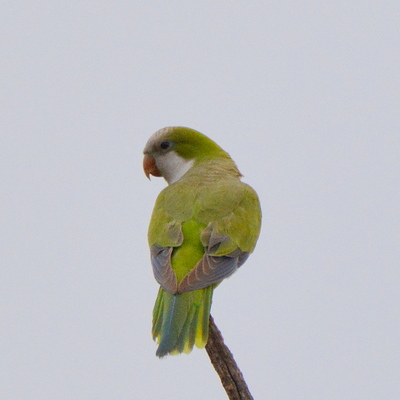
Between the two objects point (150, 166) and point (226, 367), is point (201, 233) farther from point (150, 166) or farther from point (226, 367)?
point (150, 166)

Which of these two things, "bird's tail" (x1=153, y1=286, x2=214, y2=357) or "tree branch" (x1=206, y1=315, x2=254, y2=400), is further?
"bird's tail" (x1=153, y1=286, x2=214, y2=357)

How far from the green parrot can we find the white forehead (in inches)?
20.9

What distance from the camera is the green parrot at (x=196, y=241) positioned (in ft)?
19.6

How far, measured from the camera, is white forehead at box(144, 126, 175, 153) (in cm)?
843

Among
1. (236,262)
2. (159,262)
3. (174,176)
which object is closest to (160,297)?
(159,262)

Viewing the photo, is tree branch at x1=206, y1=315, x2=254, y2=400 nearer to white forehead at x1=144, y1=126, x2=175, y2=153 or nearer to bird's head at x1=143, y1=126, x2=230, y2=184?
bird's head at x1=143, y1=126, x2=230, y2=184

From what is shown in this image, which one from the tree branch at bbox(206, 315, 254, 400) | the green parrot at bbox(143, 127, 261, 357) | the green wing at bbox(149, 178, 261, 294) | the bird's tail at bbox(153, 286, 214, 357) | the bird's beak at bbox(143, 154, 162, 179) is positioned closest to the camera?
the tree branch at bbox(206, 315, 254, 400)

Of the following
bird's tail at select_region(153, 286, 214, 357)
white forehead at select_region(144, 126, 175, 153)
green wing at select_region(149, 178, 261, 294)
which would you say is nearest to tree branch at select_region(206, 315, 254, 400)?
bird's tail at select_region(153, 286, 214, 357)

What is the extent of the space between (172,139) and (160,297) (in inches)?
104

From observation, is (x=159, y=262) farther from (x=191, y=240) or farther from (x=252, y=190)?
(x=252, y=190)

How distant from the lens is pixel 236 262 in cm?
650

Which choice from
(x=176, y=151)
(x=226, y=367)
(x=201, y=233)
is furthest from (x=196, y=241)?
(x=176, y=151)

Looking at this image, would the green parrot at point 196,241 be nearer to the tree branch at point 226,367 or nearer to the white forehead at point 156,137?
the tree branch at point 226,367

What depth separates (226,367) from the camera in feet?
19.1
